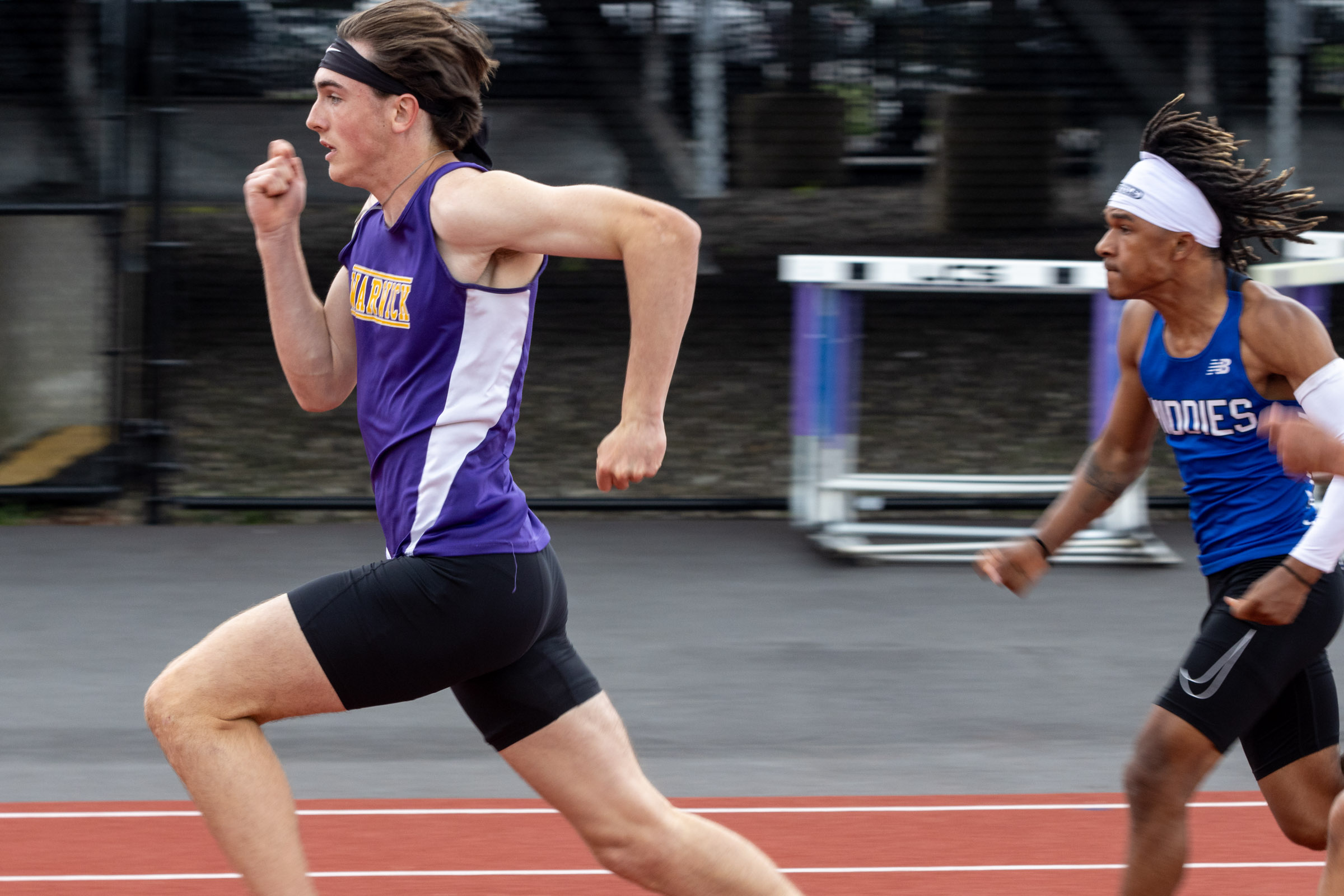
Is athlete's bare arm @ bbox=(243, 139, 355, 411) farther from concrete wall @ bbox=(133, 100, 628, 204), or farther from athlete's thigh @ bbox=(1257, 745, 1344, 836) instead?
concrete wall @ bbox=(133, 100, 628, 204)

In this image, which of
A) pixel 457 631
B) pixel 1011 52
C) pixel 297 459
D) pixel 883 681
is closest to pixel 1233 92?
pixel 1011 52

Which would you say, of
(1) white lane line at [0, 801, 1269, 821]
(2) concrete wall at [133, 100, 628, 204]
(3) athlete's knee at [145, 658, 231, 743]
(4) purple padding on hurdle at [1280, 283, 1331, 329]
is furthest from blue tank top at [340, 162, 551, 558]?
(2) concrete wall at [133, 100, 628, 204]

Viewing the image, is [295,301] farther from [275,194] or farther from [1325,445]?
[1325,445]

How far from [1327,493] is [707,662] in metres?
3.45

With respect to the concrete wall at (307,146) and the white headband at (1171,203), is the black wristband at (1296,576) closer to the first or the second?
the white headband at (1171,203)

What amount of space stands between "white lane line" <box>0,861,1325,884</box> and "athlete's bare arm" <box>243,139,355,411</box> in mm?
1471

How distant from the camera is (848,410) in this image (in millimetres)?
8336

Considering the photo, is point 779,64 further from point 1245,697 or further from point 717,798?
point 1245,697

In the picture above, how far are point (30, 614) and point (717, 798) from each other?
356cm

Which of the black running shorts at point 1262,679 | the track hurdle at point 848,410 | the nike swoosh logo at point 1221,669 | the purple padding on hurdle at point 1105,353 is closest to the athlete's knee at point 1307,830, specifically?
the black running shorts at point 1262,679

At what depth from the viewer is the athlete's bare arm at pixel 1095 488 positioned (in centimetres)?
360

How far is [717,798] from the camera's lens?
483 cm

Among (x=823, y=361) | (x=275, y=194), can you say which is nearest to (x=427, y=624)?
(x=275, y=194)

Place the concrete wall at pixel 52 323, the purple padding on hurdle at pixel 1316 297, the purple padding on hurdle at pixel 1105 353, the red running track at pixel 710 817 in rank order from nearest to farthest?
1. the red running track at pixel 710 817
2. the purple padding on hurdle at pixel 1316 297
3. the purple padding on hurdle at pixel 1105 353
4. the concrete wall at pixel 52 323
